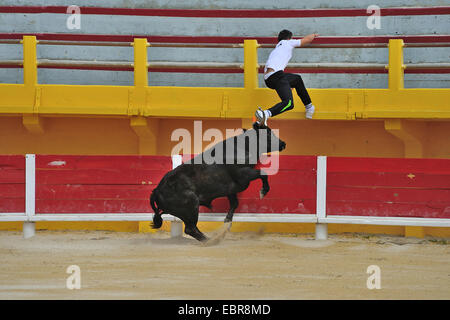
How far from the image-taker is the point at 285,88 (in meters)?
8.88

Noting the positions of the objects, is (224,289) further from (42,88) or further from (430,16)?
(430,16)

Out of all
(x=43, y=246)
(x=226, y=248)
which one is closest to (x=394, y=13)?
(x=226, y=248)

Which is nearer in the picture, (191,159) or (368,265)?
(368,265)

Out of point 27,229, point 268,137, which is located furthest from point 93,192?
point 268,137

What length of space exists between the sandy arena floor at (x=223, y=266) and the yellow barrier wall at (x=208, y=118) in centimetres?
103

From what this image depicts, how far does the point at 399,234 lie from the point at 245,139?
2.45 meters

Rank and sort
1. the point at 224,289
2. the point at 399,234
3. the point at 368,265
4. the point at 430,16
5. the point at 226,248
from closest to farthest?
the point at 224,289, the point at 368,265, the point at 226,248, the point at 399,234, the point at 430,16

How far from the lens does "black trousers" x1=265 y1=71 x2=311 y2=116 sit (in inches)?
347

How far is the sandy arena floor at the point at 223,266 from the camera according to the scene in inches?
248

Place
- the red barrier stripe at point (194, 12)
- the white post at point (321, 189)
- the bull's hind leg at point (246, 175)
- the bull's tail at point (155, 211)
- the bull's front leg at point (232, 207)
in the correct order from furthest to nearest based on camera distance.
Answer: the red barrier stripe at point (194, 12)
the white post at point (321, 189)
the bull's front leg at point (232, 207)
the bull's hind leg at point (246, 175)
the bull's tail at point (155, 211)

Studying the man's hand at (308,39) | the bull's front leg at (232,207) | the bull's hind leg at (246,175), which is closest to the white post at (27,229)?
the bull's front leg at (232,207)

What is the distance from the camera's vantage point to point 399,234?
10.0 metres

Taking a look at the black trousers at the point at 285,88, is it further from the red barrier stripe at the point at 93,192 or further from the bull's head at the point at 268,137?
the red barrier stripe at the point at 93,192

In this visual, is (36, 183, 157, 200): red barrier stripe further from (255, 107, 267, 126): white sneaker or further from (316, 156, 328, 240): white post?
(316, 156, 328, 240): white post
